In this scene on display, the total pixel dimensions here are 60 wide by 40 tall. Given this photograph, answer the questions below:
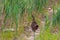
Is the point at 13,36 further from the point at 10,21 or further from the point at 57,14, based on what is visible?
the point at 57,14

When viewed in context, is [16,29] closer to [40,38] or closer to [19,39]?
[19,39]

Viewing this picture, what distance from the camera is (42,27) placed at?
2428 mm

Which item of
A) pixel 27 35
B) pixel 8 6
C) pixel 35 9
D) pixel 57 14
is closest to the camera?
pixel 8 6

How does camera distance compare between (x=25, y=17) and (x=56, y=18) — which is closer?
(x=56, y=18)

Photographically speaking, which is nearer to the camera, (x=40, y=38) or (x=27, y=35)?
(x=40, y=38)

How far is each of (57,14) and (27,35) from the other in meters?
0.49

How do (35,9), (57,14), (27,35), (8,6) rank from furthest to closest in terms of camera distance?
1. (27,35)
2. (35,9)
3. (57,14)
4. (8,6)

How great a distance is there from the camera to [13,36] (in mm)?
2420

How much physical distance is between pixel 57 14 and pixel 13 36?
54 cm

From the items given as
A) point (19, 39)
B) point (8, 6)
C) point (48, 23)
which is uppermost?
point (8, 6)

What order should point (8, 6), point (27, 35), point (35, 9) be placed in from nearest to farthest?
point (8, 6), point (35, 9), point (27, 35)

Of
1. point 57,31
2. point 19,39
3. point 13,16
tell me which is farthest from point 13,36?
point 57,31

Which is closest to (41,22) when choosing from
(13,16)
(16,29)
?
(16,29)

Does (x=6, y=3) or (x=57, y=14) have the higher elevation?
(x=6, y=3)
